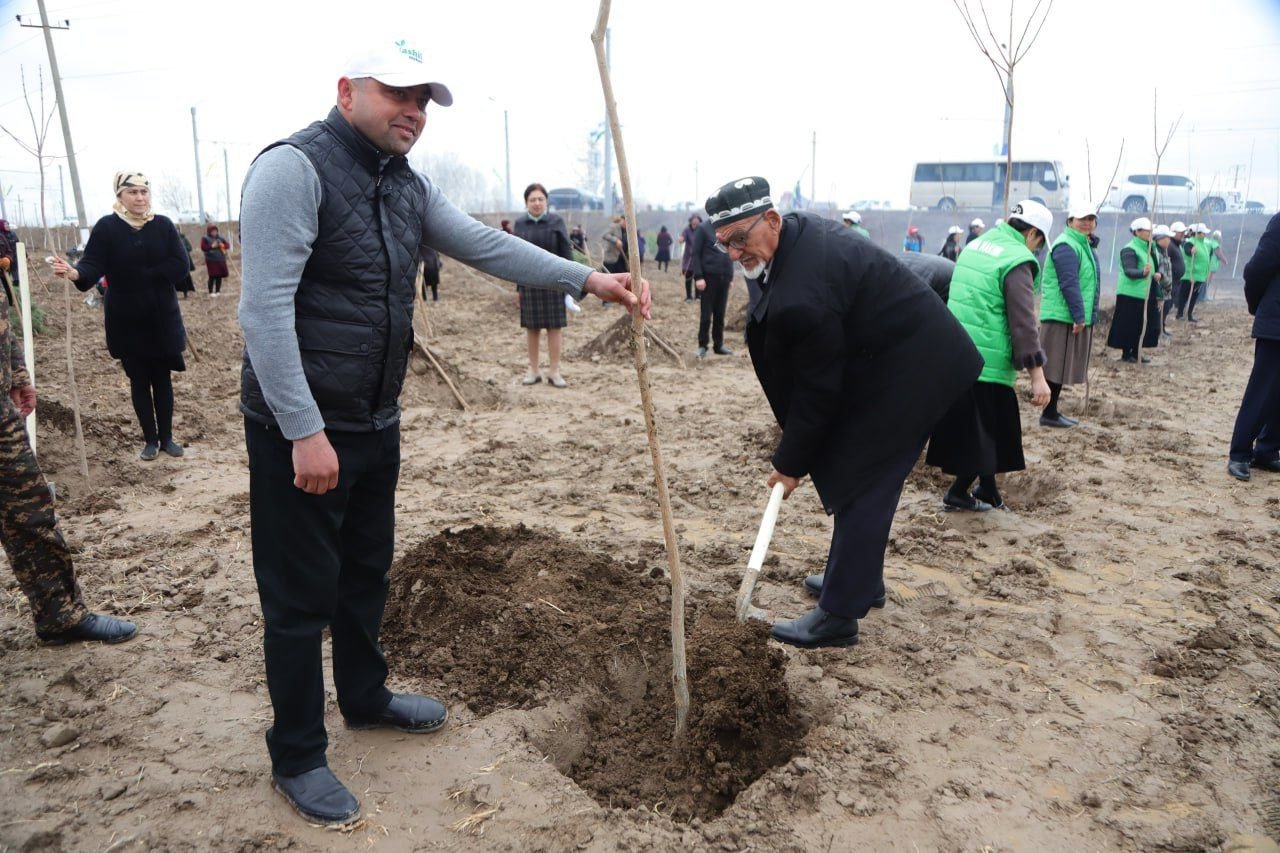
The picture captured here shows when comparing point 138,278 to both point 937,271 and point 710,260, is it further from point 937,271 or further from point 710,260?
point 710,260

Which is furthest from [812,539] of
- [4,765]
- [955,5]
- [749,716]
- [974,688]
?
[955,5]

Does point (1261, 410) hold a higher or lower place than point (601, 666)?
higher

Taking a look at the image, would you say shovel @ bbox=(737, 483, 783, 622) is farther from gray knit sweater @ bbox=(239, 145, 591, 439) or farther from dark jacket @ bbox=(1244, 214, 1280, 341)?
dark jacket @ bbox=(1244, 214, 1280, 341)

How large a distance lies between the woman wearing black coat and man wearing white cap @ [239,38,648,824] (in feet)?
12.0

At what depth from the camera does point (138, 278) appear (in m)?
5.13

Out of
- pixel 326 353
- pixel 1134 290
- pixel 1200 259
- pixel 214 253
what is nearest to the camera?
pixel 326 353

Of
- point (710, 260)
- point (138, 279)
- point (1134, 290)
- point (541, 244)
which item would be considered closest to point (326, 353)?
point (138, 279)

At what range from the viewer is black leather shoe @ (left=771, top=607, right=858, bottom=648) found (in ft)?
10.4

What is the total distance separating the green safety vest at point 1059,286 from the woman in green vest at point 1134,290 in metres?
2.61

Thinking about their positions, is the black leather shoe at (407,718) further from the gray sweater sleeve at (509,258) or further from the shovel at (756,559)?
the gray sweater sleeve at (509,258)

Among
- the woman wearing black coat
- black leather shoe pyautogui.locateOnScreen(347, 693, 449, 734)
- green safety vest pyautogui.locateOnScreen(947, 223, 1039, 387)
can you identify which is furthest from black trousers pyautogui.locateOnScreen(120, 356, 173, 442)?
green safety vest pyautogui.locateOnScreen(947, 223, 1039, 387)

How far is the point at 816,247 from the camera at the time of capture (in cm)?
282

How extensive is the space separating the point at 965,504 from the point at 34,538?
171 inches

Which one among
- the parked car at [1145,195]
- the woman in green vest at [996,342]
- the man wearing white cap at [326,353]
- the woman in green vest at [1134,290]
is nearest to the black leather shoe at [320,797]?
the man wearing white cap at [326,353]
